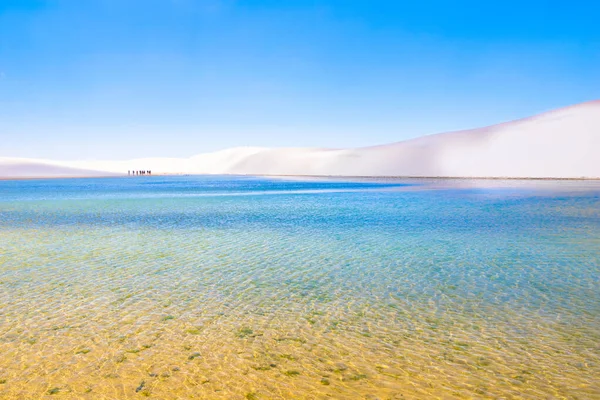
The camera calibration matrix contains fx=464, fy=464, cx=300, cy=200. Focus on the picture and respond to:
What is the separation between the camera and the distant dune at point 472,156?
83.8 metres

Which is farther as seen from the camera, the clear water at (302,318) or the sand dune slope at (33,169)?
the sand dune slope at (33,169)

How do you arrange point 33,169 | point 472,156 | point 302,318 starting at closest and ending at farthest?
1. point 302,318
2. point 472,156
3. point 33,169

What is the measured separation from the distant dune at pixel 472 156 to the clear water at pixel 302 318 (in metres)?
78.5

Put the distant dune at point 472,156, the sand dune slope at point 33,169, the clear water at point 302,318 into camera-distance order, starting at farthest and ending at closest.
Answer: the sand dune slope at point 33,169 < the distant dune at point 472,156 < the clear water at point 302,318

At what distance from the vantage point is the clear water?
4238 mm

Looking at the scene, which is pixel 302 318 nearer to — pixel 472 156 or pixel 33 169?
pixel 472 156

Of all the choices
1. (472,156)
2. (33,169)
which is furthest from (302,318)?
(33,169)

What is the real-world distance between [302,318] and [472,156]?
104 meters

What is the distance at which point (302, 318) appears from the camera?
235 inches

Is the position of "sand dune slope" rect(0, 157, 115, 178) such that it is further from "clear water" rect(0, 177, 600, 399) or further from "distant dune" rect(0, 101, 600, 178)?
"clear water" rect(0, 177, 600, 399)

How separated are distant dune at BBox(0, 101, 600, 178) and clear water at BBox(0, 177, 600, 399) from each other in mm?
78545

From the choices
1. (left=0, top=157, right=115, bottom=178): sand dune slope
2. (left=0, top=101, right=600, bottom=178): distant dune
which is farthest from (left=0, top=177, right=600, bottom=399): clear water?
(left=0, top=157, right=115, bottom=178): sand dune slope

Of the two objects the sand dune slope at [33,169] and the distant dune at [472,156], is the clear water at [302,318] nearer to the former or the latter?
the distant dune at [472,156]

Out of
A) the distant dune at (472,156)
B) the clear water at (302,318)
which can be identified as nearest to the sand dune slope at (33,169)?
the distant dune at (472,156)
